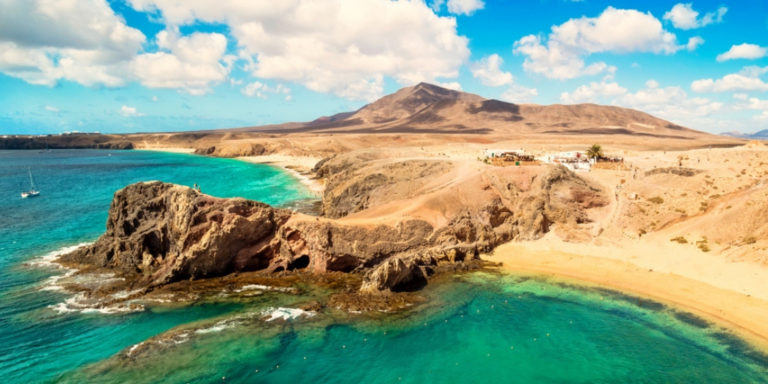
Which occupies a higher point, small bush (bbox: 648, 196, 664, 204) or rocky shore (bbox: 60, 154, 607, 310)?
small bush (bbox: 648, 196, 664, 204)

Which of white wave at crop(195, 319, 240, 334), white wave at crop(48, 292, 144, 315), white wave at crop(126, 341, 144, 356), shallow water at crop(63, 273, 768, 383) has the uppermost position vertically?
white wave at crop(195, 319, 240, 334)

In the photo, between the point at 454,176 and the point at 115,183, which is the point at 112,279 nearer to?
the point at 454,176

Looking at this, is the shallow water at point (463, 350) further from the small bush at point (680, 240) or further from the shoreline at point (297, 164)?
the shoreline at point (297, 164)

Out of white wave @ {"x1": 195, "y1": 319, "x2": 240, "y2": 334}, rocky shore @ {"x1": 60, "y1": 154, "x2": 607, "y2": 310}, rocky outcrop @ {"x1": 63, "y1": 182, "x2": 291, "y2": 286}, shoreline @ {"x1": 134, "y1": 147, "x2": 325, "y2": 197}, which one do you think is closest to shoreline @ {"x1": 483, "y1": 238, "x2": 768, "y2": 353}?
rocky shore @ {"x1": 60, "y1": 154, "x2": 607, "y2": 310}

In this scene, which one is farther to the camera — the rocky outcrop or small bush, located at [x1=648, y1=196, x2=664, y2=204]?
small bush, located at [x1=648, y1=196, x2=664, y2=204]

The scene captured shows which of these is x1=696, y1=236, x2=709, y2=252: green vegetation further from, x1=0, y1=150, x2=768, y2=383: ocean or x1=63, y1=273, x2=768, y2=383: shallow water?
x1=63, y1=273, x2=768, y2=383: shallow water

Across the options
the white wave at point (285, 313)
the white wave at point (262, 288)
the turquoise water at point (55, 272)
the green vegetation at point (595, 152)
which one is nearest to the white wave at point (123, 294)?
the turquoise water at point (55, 272)

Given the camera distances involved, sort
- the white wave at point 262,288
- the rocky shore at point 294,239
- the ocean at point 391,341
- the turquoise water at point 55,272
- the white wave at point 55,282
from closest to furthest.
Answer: the ocean at point 391,341 → the turquoise water at point 55,272 → the white wave at point 262,288 → the white wave at point 55,282 → the rocky shore at point 294,239

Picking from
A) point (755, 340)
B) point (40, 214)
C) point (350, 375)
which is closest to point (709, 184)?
point (755, 340)
